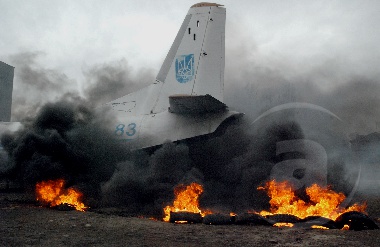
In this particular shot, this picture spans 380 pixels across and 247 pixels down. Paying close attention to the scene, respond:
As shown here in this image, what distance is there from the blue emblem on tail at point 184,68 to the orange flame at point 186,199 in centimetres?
624

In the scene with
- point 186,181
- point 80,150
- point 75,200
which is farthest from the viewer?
point 80,150

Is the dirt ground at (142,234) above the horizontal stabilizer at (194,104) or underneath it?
underneath

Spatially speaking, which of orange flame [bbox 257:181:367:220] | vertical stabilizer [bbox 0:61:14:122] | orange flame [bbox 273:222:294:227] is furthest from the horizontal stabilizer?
vertical stabilizer [bbox 0:61:14:122]

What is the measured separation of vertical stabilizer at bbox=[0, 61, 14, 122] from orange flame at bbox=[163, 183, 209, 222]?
112ft

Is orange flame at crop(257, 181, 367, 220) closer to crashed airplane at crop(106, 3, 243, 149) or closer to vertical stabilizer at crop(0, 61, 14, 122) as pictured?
crashed airplane at crop(106, 3, 243, 149)

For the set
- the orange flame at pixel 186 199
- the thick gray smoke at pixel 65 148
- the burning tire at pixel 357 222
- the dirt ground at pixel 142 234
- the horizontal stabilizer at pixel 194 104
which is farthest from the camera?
the thick gray smoke at pixel 65 148

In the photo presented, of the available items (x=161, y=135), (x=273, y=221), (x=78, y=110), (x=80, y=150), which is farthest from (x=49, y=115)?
(x=273, y=221)

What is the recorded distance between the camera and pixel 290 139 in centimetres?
1605

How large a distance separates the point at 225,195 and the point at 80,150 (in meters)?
8.27

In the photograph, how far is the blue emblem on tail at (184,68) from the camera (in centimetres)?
1692

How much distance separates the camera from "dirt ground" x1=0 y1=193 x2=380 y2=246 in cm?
831

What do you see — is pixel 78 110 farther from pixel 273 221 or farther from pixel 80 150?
pixel 273 221

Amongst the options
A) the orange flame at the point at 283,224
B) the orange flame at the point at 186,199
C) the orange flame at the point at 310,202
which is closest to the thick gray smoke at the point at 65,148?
Answer: the orange flame at the point at 186,199

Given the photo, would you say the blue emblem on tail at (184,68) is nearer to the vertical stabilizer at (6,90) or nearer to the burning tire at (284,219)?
the burning tire at (284,219)
